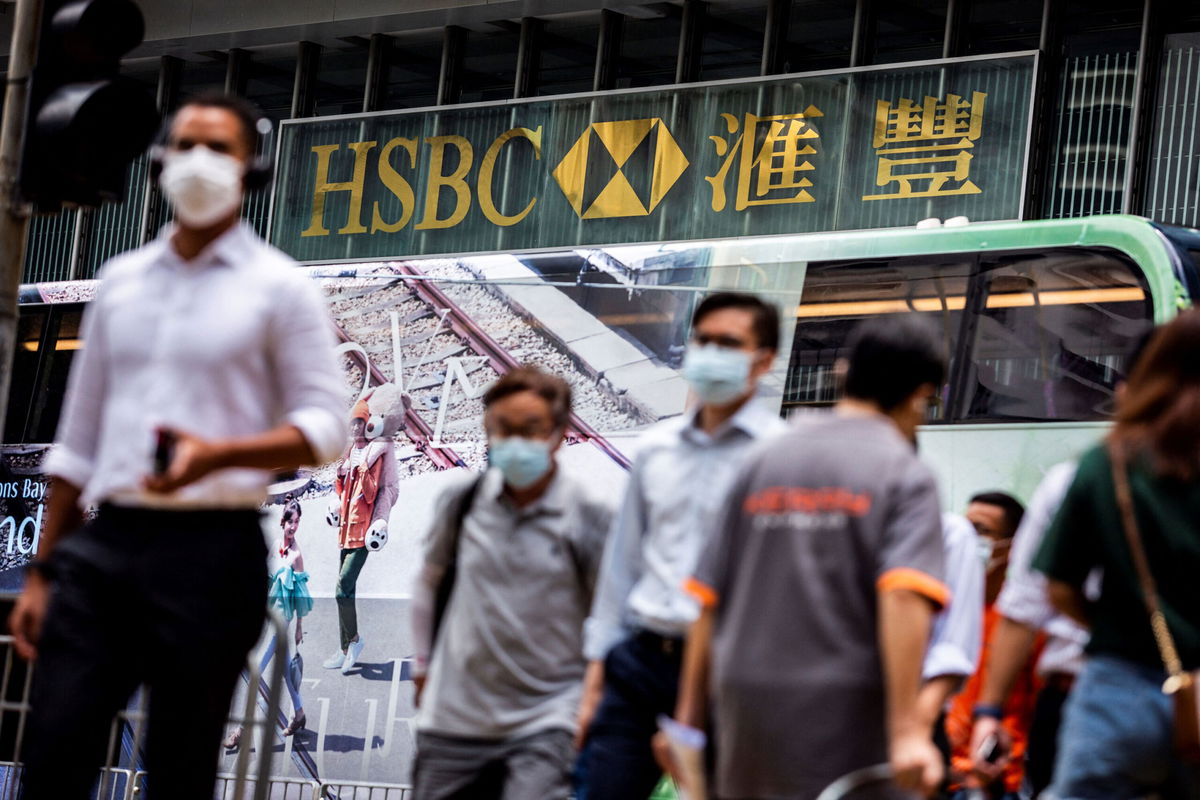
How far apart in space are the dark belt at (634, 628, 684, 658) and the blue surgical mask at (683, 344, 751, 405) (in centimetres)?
61

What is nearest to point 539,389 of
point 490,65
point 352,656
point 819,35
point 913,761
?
point 913,761

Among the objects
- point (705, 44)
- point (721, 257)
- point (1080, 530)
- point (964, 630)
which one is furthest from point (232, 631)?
point (705, 44)

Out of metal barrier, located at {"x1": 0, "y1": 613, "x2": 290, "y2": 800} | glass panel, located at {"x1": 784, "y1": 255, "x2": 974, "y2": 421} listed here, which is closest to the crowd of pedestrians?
metal barrier, located at {"x1": 0, "y1": 613, "x2": 290, "y2": 800}

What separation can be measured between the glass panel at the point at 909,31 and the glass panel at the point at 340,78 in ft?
16.8

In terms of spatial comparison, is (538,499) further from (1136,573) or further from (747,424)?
(1136,573)

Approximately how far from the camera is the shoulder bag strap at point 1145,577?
3.71 meters

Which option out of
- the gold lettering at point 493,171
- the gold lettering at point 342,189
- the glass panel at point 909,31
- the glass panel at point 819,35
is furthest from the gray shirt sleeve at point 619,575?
the gold lettering at point 342,189

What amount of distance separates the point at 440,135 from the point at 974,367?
7.94 meters

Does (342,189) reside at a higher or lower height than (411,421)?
higher

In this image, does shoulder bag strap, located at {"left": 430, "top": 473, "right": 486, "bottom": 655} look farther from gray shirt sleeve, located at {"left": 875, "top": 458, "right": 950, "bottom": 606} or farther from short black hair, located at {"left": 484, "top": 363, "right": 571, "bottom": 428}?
gray shirt sleeve, located at {"left": 875, "top": 458, "right": 950, "bottom": 606}

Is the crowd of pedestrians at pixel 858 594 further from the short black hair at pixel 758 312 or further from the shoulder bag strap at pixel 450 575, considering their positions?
the shoulder bag strap at pixel 450 575

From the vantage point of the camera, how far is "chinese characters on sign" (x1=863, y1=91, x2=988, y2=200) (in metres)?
14.8

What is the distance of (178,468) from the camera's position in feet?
12.5

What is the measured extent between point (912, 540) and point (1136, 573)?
43cm
